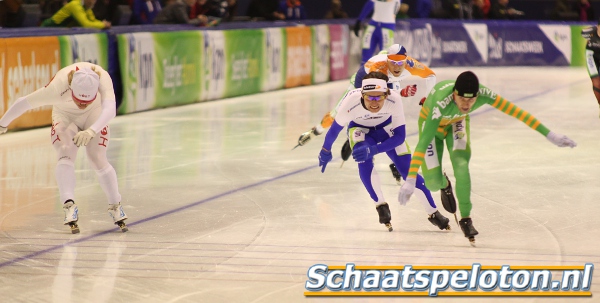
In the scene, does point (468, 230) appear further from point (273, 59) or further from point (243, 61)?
point (273, 59)

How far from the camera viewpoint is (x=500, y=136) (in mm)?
12062

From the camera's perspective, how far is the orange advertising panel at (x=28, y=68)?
1148cm

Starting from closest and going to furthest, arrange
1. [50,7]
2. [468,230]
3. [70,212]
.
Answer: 1. [468,230]
2. [70,212]
3. [50,7]

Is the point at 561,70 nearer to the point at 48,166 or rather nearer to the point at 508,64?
the point at 508,64

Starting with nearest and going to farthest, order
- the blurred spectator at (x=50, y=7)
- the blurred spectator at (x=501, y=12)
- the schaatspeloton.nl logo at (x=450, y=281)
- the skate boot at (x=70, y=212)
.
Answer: the schaatspeloton.nl logo at (x=450, y=281), the skate boot at (x=70, y=212), the blurred spectator at (x=50, y=7), the blurred spectator at (x=501, y=12)

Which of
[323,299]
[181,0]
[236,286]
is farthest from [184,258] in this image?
[181,0]

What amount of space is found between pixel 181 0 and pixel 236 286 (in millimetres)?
11139

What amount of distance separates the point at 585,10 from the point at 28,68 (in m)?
15.9

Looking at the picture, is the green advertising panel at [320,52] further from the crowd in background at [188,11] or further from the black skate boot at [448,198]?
the black skate boot at [448,198]

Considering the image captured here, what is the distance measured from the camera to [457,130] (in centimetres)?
647

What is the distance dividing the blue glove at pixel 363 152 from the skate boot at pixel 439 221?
632mm

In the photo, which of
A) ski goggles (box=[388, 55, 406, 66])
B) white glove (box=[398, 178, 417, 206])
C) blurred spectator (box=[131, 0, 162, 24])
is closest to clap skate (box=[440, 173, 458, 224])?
white glove (box=[398, 178, 417, 206])

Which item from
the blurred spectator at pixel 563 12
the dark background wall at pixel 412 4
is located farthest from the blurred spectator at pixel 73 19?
the dark background wall at pixel 412 4

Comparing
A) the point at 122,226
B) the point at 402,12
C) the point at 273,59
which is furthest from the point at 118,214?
the point at 402,12
